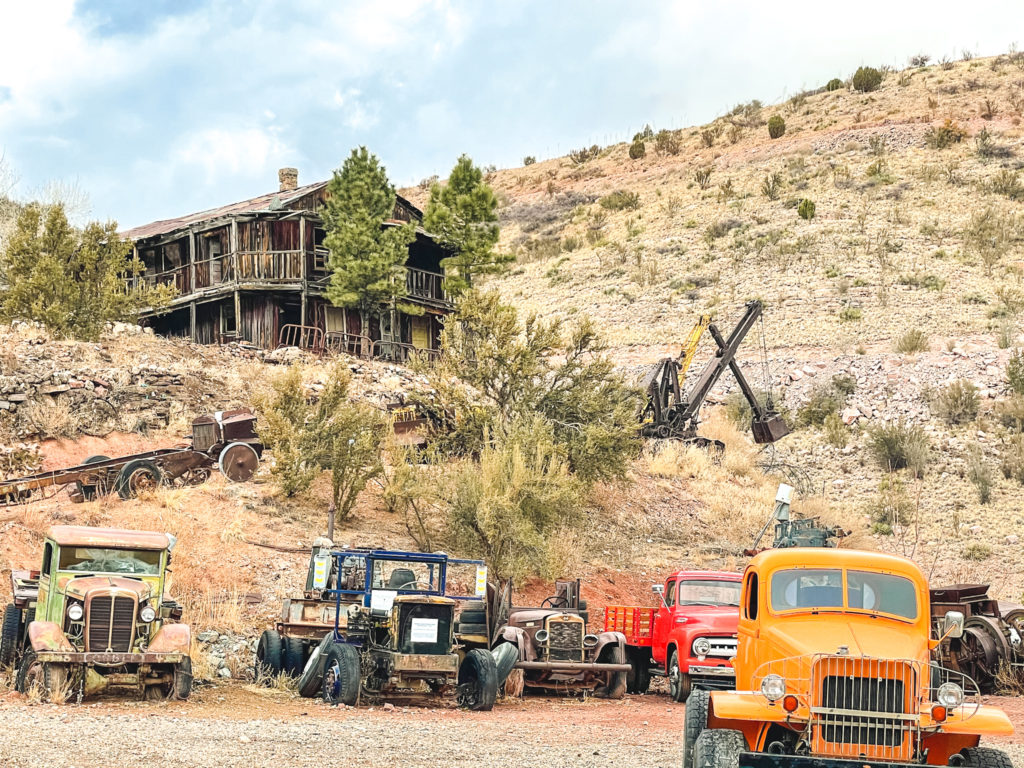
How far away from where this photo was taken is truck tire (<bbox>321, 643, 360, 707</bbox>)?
1476 cm

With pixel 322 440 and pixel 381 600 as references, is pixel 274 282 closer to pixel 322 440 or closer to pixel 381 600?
pixel 322 440

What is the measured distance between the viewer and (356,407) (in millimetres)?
27750

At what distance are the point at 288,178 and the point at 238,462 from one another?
23.4 metres

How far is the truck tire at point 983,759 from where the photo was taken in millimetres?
8938

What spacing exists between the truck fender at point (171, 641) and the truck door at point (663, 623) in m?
7.26

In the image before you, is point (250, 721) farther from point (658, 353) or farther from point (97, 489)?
point (658, 353)

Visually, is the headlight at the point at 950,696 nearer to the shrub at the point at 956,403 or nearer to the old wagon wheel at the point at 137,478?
the old wagon wheel at the point at 137,478

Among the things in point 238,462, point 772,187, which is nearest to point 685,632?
point 238,462

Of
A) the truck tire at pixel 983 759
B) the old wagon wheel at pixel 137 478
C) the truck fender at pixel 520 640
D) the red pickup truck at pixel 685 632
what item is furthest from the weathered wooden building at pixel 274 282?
the truck tire at pixel 983 759

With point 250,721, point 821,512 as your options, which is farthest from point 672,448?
point 250,721

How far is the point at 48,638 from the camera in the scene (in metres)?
13.7

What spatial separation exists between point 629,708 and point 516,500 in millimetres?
8419

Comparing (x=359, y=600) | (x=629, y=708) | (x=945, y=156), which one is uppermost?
(x=945, y=156)

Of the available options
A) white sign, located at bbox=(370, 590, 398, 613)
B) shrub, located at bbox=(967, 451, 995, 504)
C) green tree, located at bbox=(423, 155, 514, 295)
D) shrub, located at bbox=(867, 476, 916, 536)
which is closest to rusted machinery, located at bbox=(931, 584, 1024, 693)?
white sign, located at bbox=(370, 590, 398, 613)
